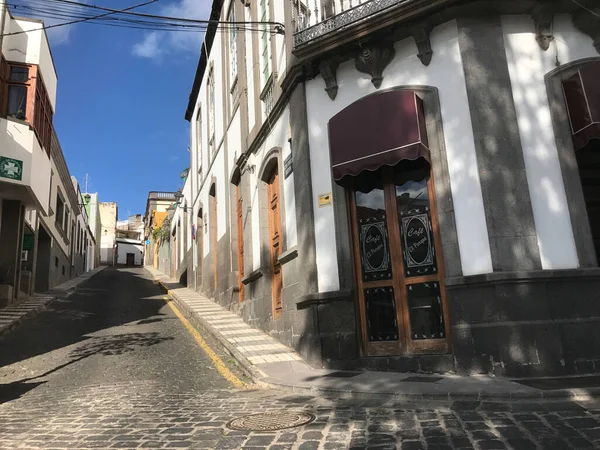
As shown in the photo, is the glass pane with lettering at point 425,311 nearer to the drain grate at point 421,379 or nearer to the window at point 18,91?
the drain grate at point 421,379

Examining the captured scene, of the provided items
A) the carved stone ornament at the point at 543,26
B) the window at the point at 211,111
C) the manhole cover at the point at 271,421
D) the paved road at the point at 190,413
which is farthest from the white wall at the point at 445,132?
the window at the point at 211,111

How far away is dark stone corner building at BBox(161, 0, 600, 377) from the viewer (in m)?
6.29

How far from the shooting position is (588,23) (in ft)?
23.1

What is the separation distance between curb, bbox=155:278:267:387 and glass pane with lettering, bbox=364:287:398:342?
5.94ft

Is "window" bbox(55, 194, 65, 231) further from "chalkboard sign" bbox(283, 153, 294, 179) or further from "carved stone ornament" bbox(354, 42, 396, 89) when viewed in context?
"carved stone ornament" bbox(354, 42, 396, 89)

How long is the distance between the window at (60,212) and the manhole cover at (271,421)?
2044cm

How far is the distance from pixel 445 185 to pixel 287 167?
11.6 ft

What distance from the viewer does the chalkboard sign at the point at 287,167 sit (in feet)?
30.8

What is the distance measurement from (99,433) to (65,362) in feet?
14.8

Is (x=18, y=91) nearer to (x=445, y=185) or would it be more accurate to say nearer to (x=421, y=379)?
(x=445, y=185)

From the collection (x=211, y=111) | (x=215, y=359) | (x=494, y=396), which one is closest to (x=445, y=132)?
(x=494, y=396)

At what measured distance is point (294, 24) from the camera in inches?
359

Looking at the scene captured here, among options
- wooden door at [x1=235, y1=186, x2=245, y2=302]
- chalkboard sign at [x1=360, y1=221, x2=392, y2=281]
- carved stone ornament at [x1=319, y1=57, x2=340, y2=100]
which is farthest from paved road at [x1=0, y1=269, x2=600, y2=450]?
carved stone ornament at [x1=319, y1=57, x2=340, y2=100]

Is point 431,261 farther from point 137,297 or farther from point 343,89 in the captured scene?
point 137,297
